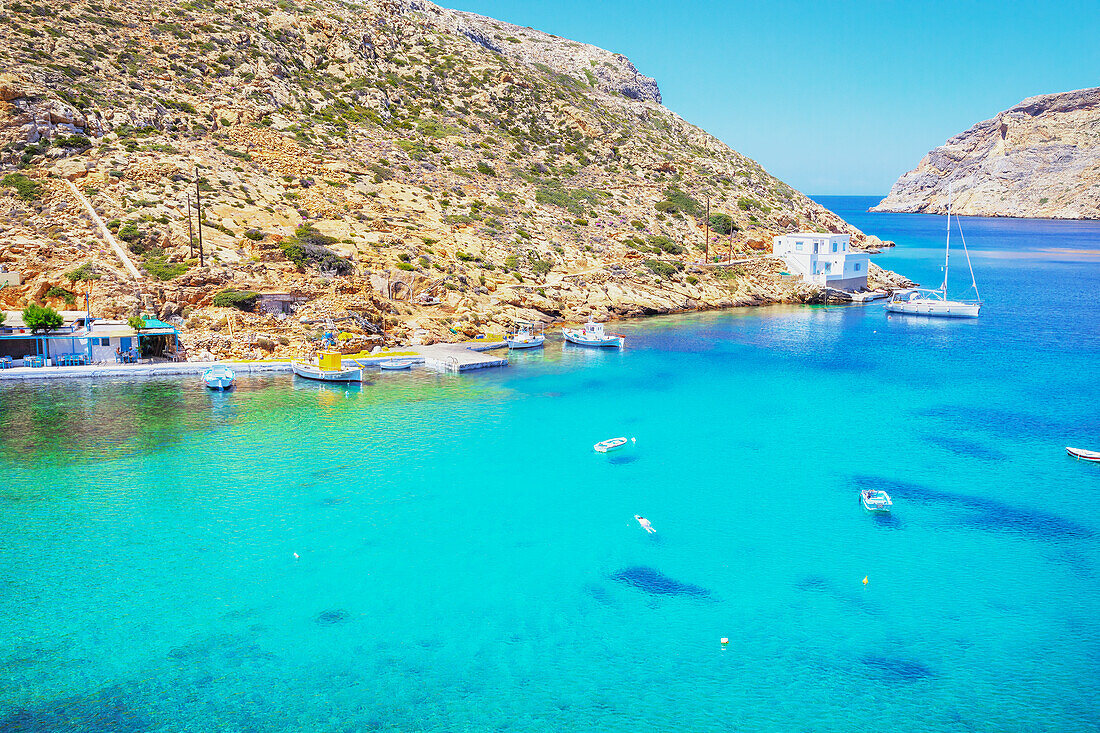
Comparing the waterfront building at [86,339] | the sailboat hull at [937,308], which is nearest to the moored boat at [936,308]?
the sailboat hull at [937,308]

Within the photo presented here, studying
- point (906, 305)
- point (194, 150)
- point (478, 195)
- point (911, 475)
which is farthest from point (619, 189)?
point (911, 475)

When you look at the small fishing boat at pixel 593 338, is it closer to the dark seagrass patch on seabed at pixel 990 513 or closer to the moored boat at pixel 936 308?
the dark seagrass patch on seabed at pixel 990 513

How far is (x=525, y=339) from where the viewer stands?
216ft

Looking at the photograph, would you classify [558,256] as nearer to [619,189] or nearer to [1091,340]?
[619,189]

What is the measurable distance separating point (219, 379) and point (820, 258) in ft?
243

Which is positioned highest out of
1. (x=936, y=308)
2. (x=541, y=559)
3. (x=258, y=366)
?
(x=936, y=308)

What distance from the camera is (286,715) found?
20.8 m

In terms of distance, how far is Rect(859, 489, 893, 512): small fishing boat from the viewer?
1337 inches

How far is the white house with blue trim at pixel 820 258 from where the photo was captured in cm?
9594

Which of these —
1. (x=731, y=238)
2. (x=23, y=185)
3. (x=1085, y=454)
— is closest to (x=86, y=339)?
(x=23, y=185)

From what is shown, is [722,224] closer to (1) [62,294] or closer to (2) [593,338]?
(2) [593,338]

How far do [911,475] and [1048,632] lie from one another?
13.9m

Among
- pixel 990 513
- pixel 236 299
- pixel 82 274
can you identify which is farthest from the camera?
pixel 236 299

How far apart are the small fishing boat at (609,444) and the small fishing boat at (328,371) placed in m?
20.6
